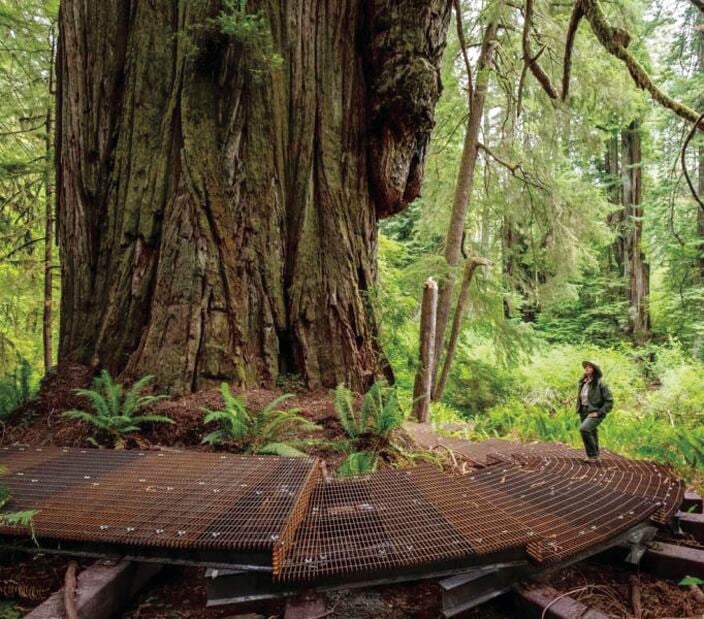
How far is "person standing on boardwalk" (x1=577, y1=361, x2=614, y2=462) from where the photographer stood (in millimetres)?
4148

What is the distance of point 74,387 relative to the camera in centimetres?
382

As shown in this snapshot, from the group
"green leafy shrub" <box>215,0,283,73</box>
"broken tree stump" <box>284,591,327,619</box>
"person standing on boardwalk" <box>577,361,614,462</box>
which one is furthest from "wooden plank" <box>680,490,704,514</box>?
"green leafy shrub" <box>215,0,283,73</box>

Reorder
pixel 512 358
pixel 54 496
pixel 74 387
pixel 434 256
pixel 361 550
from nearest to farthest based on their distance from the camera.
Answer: pixel 361 550 → pixel 54 496 → pixel 74 387 → pixel 434 256 → pixel 512 358

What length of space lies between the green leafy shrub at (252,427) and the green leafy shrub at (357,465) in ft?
1.10

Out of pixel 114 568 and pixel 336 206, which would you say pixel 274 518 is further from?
pixel 336 206

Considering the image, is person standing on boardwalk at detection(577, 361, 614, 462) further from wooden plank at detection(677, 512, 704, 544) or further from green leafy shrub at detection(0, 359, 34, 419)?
green leafy shrub at detection(0, 359, 34, 419)

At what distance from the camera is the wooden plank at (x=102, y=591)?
5.71ft

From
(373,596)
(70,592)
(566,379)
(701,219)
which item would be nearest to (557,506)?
(373,596)

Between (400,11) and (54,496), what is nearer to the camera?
(54,496)

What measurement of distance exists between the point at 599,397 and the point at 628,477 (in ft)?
3.29

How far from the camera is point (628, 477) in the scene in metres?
3.38

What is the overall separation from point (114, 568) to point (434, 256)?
23.3 feet

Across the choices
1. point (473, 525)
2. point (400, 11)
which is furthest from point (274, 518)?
point (400, 11)

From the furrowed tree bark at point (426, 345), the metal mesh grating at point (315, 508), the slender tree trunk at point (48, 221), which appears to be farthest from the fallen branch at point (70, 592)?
the slender tree trunk at point (48, 221)
